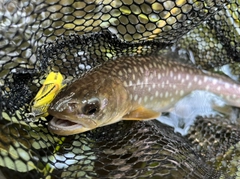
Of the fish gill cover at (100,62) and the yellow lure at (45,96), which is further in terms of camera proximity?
the yellow lure at (45,96)

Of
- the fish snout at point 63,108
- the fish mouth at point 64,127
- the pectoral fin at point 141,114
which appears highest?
the fish snout at point 63,108

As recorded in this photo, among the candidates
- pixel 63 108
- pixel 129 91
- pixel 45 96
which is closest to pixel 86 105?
pixel 63 108

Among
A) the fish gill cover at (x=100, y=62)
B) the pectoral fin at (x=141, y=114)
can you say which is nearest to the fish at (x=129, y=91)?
the pectoral fin at (x=141, y=114)

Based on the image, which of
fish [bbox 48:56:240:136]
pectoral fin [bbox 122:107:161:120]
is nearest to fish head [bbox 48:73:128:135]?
fish [bbox 48:56:240:136]

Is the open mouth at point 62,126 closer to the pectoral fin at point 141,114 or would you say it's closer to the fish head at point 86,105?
the fish head at point 86,105

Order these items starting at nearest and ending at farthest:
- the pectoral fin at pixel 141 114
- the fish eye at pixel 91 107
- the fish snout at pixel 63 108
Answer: the fish snout at pixel 63 108 < the fish eye at pixel 91 107 < the pectoral fin at pixel 141 114

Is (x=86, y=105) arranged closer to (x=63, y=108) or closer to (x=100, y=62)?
(x=63, y=108)
